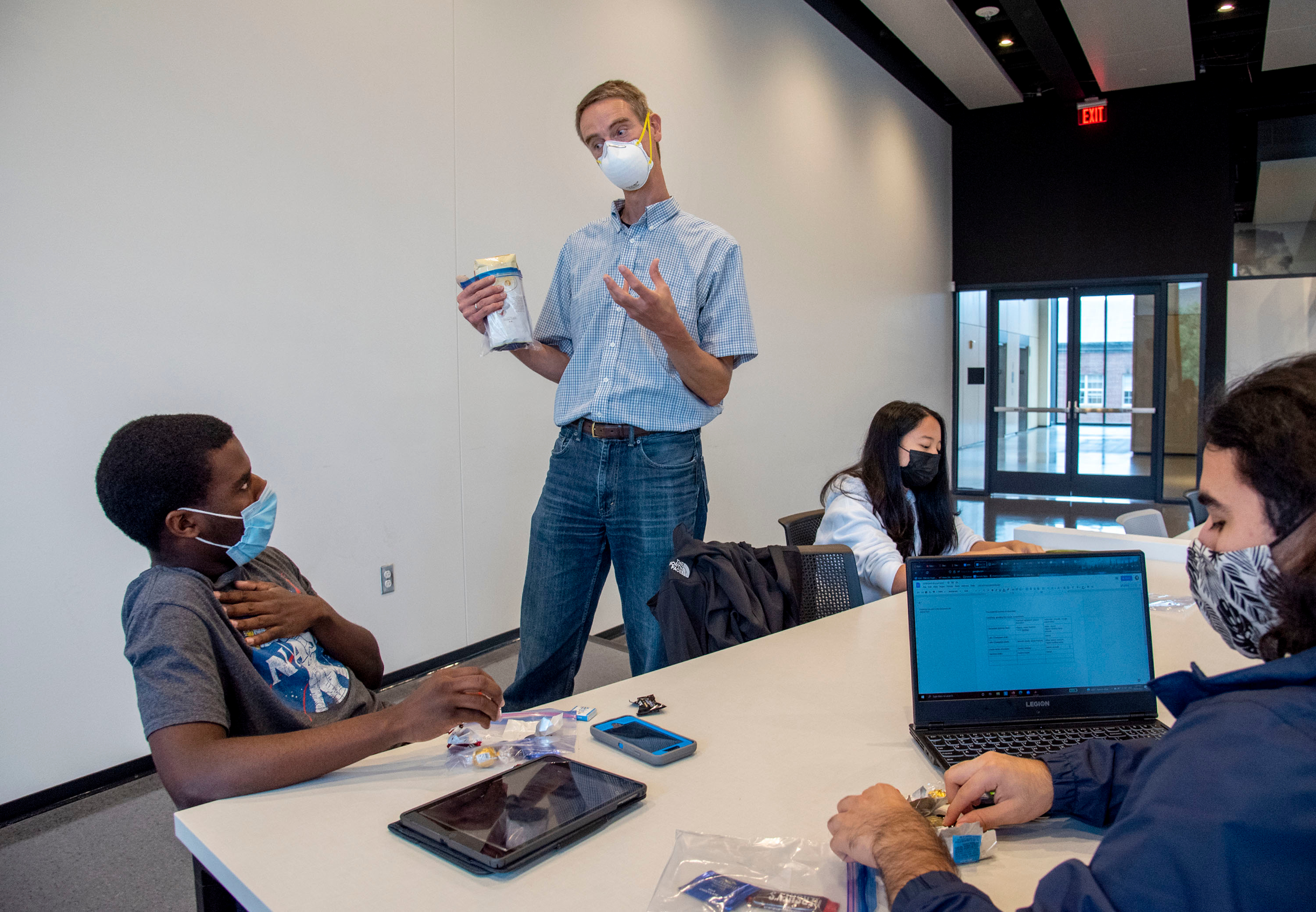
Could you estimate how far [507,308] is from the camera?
1893 mm

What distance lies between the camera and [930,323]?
8914 millimetres

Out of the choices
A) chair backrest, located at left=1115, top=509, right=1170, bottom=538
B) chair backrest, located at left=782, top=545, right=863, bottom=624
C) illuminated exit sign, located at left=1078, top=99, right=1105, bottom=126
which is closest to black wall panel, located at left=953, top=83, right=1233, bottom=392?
illuminated exit sign, located at left=1078, top=99, right=1105, bottom=126

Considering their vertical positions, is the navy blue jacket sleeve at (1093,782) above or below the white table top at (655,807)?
above

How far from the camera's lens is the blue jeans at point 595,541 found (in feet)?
6.91

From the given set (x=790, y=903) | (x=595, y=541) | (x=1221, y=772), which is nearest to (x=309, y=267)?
(x=595, y=541)

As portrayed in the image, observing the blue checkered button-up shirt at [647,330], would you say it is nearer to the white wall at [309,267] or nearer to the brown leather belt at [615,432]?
the brown leather belt at [615,432]

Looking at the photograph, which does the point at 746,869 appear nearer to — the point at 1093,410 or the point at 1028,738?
the point at 1028,738

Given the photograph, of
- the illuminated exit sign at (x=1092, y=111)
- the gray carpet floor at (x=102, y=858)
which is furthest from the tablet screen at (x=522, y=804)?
the illuminated exit sign at (x=1092, y=111)

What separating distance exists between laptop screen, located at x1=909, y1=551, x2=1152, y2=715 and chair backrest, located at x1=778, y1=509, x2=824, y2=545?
56.1 inches

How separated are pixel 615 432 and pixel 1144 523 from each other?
2.58 m

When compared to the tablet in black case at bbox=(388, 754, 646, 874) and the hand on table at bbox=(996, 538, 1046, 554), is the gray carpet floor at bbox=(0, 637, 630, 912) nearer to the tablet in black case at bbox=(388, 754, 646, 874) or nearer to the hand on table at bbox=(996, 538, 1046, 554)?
the tablet in black case at bbox=(388, 754, 646, 874)

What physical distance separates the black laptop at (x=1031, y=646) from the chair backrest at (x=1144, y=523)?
2.52 m

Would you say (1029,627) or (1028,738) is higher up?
(1029,627)

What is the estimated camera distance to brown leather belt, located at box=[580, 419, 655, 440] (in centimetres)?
212
